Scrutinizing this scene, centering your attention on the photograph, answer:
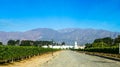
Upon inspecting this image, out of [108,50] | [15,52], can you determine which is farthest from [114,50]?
[15,52]

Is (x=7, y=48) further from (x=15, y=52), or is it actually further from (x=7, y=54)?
(x=15, y=52)

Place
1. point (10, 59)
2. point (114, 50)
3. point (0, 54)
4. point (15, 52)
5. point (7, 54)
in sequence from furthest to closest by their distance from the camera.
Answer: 1. point (114, 50)
2. point (15, 52)
3. point (10, 59)
4. point (7, 54)
5. point (0, 54)

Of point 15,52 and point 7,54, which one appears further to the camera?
point 15,52

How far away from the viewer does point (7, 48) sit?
3844 centimetres

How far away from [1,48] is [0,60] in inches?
67.4

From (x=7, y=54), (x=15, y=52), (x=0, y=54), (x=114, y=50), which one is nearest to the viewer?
(x=0, y=54)

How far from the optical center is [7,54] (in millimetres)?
38250

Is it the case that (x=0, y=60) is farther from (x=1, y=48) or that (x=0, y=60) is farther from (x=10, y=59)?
(x=10, y=59)

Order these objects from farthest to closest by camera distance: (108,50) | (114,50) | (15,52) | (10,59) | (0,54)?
(108,50), (114,50), (15,52), (10,59), (0,54)

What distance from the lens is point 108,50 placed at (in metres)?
83.4

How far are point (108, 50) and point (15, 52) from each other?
44.0 meters

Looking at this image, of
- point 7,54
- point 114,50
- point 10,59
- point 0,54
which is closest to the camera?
point 0,54

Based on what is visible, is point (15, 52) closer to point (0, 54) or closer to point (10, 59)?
point (10, 59)

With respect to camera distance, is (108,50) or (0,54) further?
(108,50)
